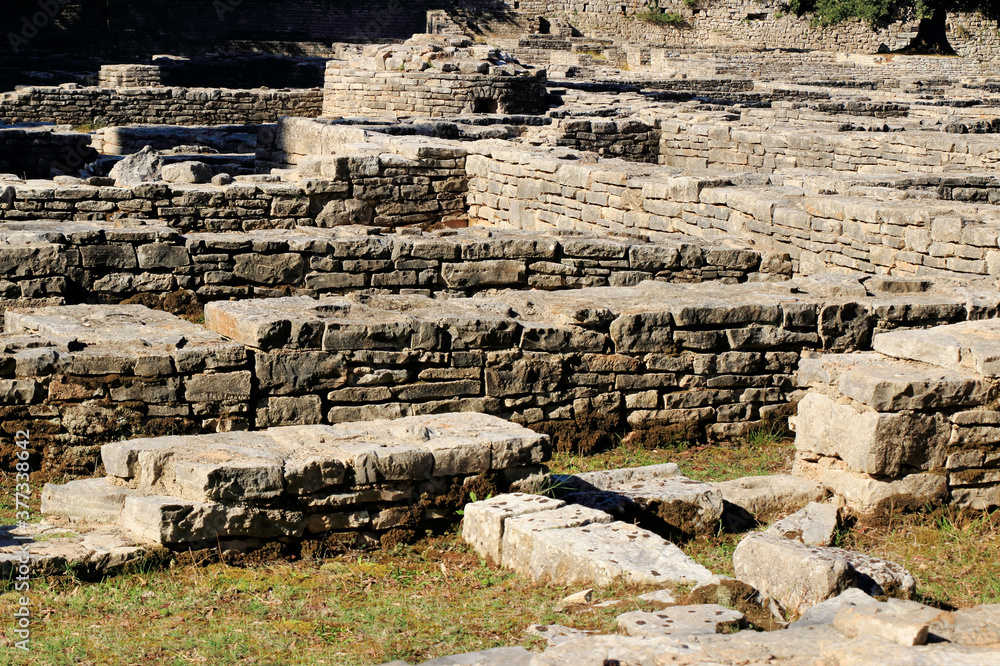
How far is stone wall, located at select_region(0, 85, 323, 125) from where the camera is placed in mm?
21609

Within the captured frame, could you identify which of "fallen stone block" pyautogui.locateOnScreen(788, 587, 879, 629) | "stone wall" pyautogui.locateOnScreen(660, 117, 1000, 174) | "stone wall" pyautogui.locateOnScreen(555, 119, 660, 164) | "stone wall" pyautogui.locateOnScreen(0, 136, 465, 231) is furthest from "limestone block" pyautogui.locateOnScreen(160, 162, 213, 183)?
"fallen stone block" pyautogui.locateOnScreen(788, 587, 879, 629)

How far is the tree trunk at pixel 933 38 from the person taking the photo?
41.5m

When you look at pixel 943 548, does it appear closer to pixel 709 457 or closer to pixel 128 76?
pixel 709 457

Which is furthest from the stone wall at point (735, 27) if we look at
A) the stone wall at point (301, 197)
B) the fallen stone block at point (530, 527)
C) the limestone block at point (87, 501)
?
the fallen stone block at point (530, 527)

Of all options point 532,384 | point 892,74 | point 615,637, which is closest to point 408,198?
point 532,384

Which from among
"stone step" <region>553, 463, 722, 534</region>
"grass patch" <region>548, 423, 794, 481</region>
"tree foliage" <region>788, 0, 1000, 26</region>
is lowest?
"grass patch" <region>548, 423, 794, 481</region>

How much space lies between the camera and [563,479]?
17.8 ft

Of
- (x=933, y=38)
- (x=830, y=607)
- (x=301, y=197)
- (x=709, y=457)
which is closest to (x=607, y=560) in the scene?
(x=830, y=607)

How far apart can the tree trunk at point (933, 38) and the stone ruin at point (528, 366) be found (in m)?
30.8

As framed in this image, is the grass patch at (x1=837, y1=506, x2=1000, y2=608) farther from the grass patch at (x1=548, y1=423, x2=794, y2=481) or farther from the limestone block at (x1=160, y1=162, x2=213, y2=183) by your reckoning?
the limestone block at (x1=160, y1=162, x2=213, y2=183)

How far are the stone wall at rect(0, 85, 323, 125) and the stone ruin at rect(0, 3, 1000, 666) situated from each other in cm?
1057

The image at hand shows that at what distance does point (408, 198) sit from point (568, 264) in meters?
3.78

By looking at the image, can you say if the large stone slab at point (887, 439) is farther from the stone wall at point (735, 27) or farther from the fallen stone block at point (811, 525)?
the stone wall at point (735, 27)

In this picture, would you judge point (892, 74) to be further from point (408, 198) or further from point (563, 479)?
point (563, 479)
